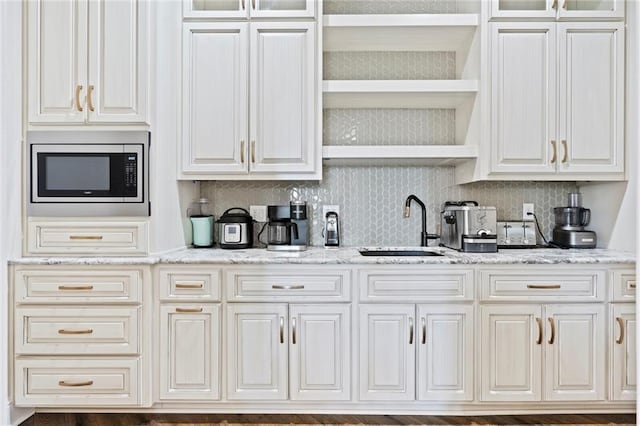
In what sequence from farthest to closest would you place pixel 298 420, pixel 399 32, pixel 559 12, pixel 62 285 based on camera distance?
pixel 399 32
pixel 559 12
pixel 298 420
pixel 62 285


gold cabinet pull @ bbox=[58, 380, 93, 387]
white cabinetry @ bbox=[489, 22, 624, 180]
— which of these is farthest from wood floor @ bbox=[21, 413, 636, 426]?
white cabinetry @ bbox=[489, 22, 624, 180]

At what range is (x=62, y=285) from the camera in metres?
2.30

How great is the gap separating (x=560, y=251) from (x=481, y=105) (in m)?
0.93

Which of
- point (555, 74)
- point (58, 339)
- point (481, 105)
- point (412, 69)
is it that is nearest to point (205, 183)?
point (58, 339)

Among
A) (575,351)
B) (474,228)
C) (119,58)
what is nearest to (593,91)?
(474,228)

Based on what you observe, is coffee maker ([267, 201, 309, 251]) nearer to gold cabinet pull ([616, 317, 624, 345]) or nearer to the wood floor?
the wood floor

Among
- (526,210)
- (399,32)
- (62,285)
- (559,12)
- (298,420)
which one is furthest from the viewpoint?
(526,210)

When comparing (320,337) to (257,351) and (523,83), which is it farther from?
(523,83)

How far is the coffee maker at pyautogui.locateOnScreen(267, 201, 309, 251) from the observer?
9.11 ft

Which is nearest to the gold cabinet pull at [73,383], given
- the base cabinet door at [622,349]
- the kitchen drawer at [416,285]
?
the kitchen drawer at [416,285]

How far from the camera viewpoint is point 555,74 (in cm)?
260

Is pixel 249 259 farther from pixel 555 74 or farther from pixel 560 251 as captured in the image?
pixel 555 74

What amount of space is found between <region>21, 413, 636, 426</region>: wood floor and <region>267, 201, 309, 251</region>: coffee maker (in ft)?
2.96

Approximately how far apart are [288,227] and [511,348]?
133cm
